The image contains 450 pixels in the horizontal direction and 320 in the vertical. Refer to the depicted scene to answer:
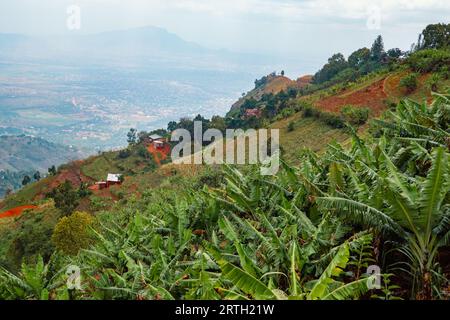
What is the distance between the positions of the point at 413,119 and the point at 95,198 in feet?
117

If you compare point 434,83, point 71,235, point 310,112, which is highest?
point 434,83

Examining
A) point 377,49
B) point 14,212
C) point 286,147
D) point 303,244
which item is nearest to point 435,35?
point 377,49

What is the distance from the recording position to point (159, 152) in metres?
65.6

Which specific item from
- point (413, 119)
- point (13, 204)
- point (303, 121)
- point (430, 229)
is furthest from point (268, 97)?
point (430, 229)

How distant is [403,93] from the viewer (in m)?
41.0

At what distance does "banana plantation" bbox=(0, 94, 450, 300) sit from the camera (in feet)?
19.5

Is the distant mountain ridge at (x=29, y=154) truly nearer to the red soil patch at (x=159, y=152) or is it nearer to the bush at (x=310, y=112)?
the red soil patch at (x=159, y=152)

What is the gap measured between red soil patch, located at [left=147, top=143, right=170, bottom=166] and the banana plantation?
52199 millimetres

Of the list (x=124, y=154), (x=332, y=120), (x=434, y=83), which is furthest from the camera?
(x=124, y=154)

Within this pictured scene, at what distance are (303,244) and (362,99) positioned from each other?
3945cm

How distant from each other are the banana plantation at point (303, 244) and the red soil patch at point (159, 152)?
52.2m

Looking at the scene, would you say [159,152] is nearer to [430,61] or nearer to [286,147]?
[286,147]

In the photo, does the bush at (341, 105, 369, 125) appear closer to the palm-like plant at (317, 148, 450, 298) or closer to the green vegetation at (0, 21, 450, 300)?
the green vegetation at (0, 21, 450, 300)
